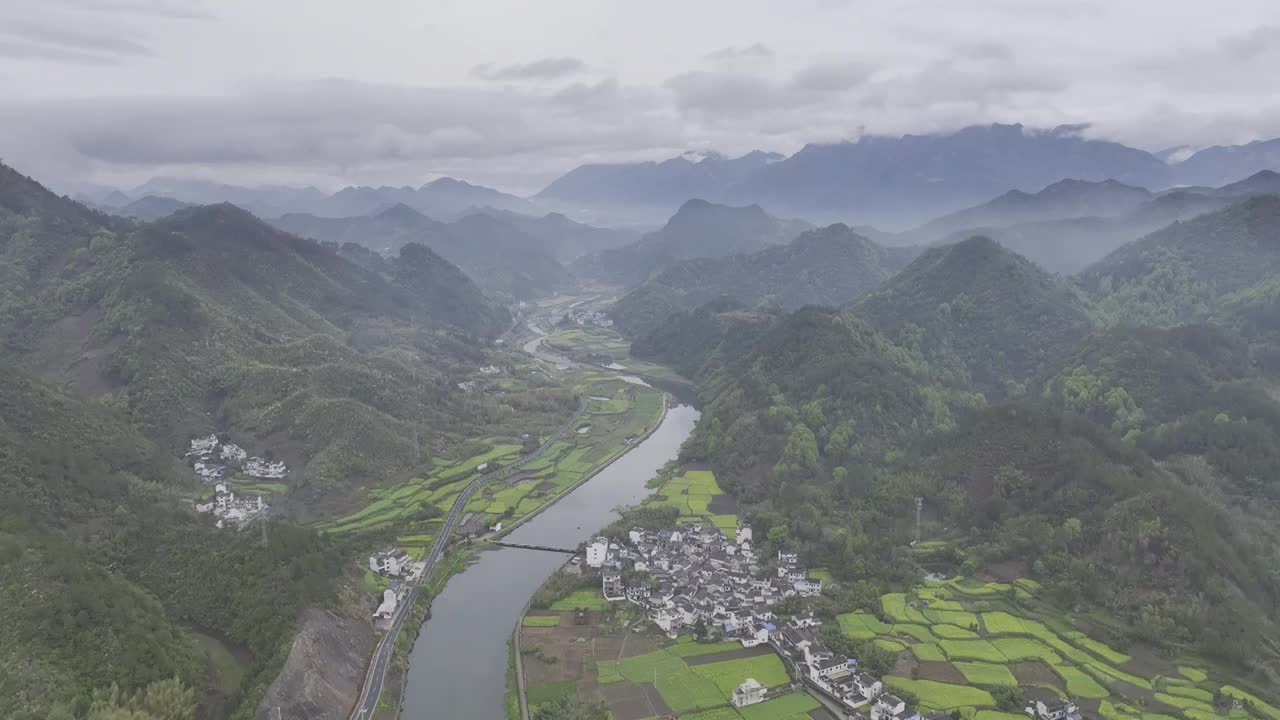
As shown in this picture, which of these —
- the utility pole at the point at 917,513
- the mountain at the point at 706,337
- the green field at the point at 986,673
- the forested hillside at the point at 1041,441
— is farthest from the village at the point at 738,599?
the mountain at the point at 706,337

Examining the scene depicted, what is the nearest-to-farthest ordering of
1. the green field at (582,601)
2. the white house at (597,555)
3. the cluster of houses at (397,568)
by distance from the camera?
1. the green field at (582,601)
2. the cluster of houses at (397,568)
3. the white house at (597,555)

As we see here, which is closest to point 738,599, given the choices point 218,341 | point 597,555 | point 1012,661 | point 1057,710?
point 597,555

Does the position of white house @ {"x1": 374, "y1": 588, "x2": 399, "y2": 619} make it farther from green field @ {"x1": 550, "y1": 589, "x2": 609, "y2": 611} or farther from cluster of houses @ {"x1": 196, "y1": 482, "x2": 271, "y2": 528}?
cluster of houses @ {"x1": 196, "y1": 482, "x2": 271, "y2": 528}

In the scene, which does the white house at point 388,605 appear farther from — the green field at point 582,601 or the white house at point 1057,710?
the white house at point 1057,710

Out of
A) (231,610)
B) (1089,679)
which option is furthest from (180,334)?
(1089,679)

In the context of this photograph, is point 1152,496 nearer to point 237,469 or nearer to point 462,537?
point 462,537

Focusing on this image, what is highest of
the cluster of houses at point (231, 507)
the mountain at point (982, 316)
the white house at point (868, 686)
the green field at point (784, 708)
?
the mountain at point (982, 316)

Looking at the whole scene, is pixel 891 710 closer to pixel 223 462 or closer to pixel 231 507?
pixel 231 507
